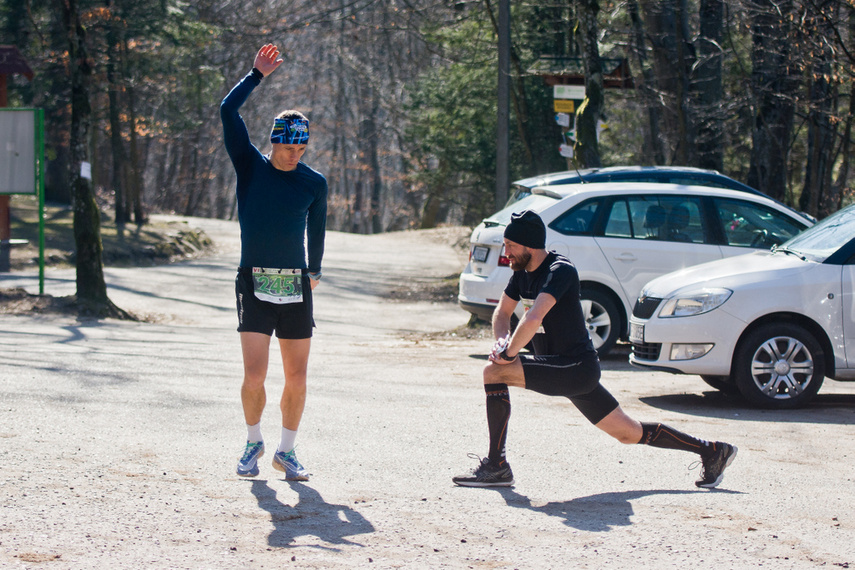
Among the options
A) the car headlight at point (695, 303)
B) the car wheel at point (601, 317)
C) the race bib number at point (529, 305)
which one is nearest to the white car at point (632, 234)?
the car wheel at point (601, 317)

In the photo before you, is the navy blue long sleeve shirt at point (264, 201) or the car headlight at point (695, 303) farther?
the car headlight at point (695, 303)

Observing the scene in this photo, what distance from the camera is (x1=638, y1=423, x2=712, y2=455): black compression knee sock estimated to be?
17.6ft

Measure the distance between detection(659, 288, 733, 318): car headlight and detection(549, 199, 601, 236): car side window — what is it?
2462 millimetres

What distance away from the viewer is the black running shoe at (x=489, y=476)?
17.4ft

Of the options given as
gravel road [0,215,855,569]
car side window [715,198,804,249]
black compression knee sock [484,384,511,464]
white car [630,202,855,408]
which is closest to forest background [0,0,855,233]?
car side window [715,198,804,249]

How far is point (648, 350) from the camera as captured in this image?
820cm

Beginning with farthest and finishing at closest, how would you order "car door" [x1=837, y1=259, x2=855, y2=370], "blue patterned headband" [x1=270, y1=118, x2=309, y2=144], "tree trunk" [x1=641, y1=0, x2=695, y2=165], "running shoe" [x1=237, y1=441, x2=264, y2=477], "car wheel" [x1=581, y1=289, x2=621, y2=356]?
1. "tree trunk" [x1=641, y1=0, x2=695, y2=165]
2. "car wheel" [x1=581, y1=289, x2=621, y2=356]
3. "car door" [x1=837, y1=259, x2=855, y2=370]
4. "running shoe" [x1=237, y1=441, x2=264, y2=477]
5. "blue patterned headband" [x1=270, y1=118, x2=309, y2=144]

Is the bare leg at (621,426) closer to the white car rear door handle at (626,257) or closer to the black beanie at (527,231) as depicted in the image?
the black beanie at (527,231)

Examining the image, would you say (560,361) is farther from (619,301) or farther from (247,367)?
(619,301)

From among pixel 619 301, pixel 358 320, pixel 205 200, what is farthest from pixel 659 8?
pixel 205 200

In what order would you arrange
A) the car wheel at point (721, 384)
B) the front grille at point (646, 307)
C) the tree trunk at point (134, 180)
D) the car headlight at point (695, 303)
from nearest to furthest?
the car headlight at point (695, 303) → the front grille at point (646, 307) → the car wheel at point (721, 384) → the tree trunk at point (134, 180)

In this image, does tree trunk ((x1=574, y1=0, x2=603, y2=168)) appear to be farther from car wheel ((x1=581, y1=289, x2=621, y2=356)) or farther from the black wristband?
the black wristband

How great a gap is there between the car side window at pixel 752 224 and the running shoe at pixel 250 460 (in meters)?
6.73

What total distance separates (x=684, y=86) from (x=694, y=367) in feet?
39.5
